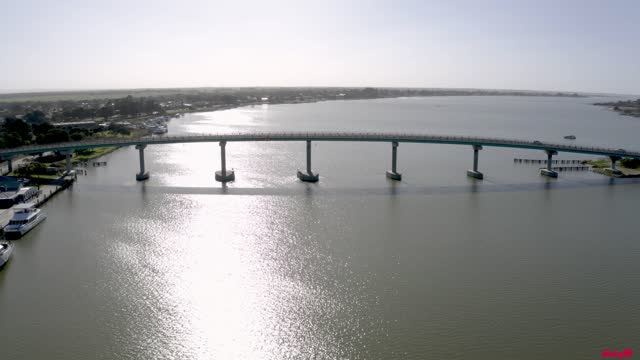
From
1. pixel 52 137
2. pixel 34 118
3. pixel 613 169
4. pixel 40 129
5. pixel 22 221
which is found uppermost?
pixel 34 118

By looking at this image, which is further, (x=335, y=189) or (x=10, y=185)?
(x=335, y=189)

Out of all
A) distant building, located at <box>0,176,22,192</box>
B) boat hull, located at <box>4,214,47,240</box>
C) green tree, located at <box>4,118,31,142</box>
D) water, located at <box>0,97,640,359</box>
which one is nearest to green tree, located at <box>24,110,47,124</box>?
green tree, located at <box>4,118,31,142</box>

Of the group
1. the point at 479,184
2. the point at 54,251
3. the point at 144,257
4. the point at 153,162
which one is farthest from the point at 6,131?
the point at 479,184

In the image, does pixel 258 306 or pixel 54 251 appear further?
pixel 54 251

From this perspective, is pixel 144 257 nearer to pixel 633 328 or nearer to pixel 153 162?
pixel 633 328

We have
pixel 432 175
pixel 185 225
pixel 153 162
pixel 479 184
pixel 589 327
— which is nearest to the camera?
pixel 589 327

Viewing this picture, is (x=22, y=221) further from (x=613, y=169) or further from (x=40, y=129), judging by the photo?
(x=613, y=169)

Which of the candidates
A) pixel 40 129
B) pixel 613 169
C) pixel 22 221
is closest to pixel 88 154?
pixel 40 129

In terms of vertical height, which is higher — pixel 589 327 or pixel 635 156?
pixel 635 156
